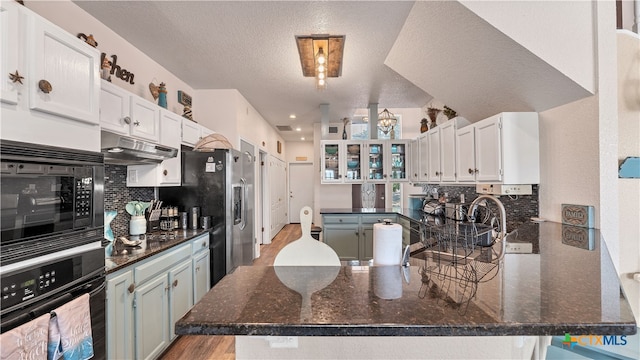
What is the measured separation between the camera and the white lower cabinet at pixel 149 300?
5.10 feet

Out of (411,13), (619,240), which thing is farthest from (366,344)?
(411,13)

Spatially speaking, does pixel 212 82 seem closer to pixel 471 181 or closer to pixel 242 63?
pixel 242 63

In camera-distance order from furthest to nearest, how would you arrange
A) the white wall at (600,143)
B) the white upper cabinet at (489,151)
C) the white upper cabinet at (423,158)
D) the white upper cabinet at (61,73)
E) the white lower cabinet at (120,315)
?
the white upper cabinet at (423,158) < the white upper cabinet at (489,151) < the white wall at (600,143) < the white lower cabinet at (120,315) < the white upper cabinet at (61,73)

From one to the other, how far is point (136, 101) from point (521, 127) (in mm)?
3156

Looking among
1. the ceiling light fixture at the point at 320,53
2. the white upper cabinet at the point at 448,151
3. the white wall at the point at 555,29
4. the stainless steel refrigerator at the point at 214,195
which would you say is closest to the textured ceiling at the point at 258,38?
the ceiling light fixture at the point at 320,53

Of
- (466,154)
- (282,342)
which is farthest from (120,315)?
(466,154)

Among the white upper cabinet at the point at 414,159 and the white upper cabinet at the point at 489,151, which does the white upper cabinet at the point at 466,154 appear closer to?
the white upper cabinet at the point at 489,151

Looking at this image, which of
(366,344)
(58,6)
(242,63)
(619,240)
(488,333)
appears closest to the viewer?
(488,333)

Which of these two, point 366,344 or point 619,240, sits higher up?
point 619,240

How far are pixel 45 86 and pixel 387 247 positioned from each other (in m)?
1.64

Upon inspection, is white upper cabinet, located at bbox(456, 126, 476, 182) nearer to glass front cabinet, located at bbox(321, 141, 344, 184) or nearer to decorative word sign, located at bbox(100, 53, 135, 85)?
glass front cabinet, located at bbox(321, 141, 344, 184)

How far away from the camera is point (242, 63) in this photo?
9.83 ft

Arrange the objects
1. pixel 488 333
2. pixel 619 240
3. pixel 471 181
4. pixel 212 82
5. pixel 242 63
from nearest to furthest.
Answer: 1. pixel 488 333
2. pixel 619 240
3. pixel 471 181
4. pixel 242 63
5. pixel 212 82

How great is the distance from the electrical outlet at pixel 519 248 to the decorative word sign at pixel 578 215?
66 cm
